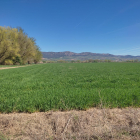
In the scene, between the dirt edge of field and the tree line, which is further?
the tree line

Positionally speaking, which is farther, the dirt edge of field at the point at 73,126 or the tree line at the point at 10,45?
the tree line at the point at 10,45

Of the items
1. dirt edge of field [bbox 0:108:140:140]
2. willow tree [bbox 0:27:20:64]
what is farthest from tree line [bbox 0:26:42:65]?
dirt edge of field [bbox 0:108:140:140]

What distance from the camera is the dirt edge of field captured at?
2.72 meters

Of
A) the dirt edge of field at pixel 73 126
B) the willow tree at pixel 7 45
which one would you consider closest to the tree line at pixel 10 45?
the willow tree at pixel 7 45

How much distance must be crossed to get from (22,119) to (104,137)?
2.76 meters

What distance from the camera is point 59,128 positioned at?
3027mm

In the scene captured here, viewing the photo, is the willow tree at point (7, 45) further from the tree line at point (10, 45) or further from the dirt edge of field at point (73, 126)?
the dirt edge of field at point (73, 126)

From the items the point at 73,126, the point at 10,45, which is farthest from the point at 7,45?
the point at 73,126

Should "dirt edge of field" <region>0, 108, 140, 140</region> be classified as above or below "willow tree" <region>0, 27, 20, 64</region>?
below

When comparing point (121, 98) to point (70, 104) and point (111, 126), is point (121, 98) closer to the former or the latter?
point (111, 126)

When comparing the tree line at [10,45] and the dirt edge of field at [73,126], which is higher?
the tree line at [10,45]

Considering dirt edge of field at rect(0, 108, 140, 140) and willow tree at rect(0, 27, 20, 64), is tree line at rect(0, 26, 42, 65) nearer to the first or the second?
willow tree at rect(0, 27, 20, 64)

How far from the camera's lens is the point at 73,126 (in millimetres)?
3074

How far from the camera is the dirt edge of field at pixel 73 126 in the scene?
272cm
